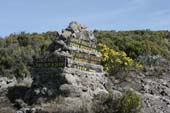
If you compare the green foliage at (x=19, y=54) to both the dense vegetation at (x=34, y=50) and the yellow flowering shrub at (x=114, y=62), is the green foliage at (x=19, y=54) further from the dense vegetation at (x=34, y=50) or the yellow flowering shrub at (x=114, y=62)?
the yellow flowering shrub at (x=114, y=62)

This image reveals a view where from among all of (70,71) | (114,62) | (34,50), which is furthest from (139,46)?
(70,71)

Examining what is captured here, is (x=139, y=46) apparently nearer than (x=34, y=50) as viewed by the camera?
Yes

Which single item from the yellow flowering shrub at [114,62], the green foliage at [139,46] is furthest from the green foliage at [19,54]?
the yellow flowering shrub at [114,62]

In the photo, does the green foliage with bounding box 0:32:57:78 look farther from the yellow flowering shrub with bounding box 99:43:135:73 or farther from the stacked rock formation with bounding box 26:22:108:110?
the stacked rock formation with bounding box 26:22:108:110

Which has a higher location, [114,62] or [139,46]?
[114,62]

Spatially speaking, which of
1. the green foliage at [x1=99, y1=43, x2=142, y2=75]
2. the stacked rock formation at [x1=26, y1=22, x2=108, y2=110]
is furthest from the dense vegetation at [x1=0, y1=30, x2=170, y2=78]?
the stacked rock formation at [x1=26, y1=22, x2=108, y2=110]

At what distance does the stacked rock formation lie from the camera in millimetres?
21656

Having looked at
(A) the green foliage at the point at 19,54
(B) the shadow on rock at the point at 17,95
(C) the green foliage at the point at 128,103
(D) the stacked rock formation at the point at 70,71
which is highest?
(D) the stacked rock formation at the point at 70,71

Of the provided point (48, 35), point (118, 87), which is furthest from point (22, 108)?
point (48, 35)

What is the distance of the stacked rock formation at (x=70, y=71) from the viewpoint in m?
21.7

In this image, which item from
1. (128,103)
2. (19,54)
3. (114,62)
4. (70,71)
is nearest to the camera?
(128,103)

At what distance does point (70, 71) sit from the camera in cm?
2206

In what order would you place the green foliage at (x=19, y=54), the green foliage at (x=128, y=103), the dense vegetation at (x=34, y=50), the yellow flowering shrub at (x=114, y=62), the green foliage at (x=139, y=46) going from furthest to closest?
the green foliage at (x=139, y=46) < the dense vegetation at (x=34, y=50) < the green foliage at (x=19, y=54) < the yellow flowering shrub at (x=114, y=62) < the green foliage at (x=128, y=103)

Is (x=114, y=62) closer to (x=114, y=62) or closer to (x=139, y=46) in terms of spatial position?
(x=114, y=62)
